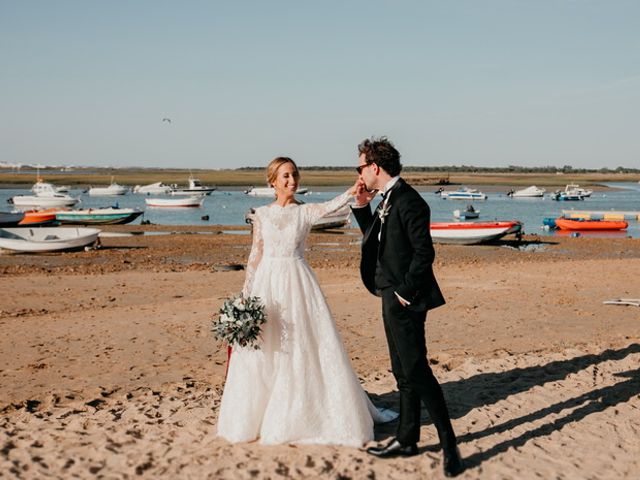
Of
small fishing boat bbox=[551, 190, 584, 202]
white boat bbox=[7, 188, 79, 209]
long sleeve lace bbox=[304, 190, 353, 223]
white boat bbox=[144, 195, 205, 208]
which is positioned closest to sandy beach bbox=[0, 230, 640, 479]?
long sleeve lace bbox=[304, 190, 353, 223]

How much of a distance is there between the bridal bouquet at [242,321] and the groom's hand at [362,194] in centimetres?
112

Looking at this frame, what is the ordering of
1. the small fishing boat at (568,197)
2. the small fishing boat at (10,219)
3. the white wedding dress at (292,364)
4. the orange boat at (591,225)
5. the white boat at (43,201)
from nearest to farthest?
1. the white wedding dress at (292,364)
2. the small fishing boat at (10,219)
3. the orange boat at (591,225)
4. the white boat at (43,201)
5. the small fishing boat at (568,197)

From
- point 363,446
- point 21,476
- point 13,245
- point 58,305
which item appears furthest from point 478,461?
point 13,245

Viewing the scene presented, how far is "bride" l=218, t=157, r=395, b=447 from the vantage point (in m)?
5.78

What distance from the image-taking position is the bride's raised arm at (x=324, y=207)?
18.5ft

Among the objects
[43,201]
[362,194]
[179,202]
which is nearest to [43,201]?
[43,201]

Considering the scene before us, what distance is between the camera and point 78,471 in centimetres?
540

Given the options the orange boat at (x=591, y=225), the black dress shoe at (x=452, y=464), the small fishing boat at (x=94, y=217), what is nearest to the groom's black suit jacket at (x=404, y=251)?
the black dress shoe at (x=452, y=464)

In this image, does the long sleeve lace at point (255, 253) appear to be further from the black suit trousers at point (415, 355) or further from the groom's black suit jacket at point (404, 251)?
the black suit trousers at point (415, 355)

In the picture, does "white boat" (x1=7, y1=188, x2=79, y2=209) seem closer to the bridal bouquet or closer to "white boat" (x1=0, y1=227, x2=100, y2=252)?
"white boat" (x1=0, y1=227, x2=100, y2=252)

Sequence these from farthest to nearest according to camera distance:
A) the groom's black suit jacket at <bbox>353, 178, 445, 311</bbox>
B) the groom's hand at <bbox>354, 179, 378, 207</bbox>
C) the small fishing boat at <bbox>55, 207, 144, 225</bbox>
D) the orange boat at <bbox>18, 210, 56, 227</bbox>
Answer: the small fishing boat at <bbox>55, 207, 144, 225</bbox> < the orange boat at <bbox>18, 210, 56, 227</bbox> < the groom's hand at <bbox>354, 179, 378, 207</bbox> < the groom's black suit jacket at <bbox>353, 178, 445, 311</bbox>

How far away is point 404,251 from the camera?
5285 millimetres

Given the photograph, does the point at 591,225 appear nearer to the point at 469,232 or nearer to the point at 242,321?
the point at 469,232

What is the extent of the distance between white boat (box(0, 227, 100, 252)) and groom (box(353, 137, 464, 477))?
21832mm
